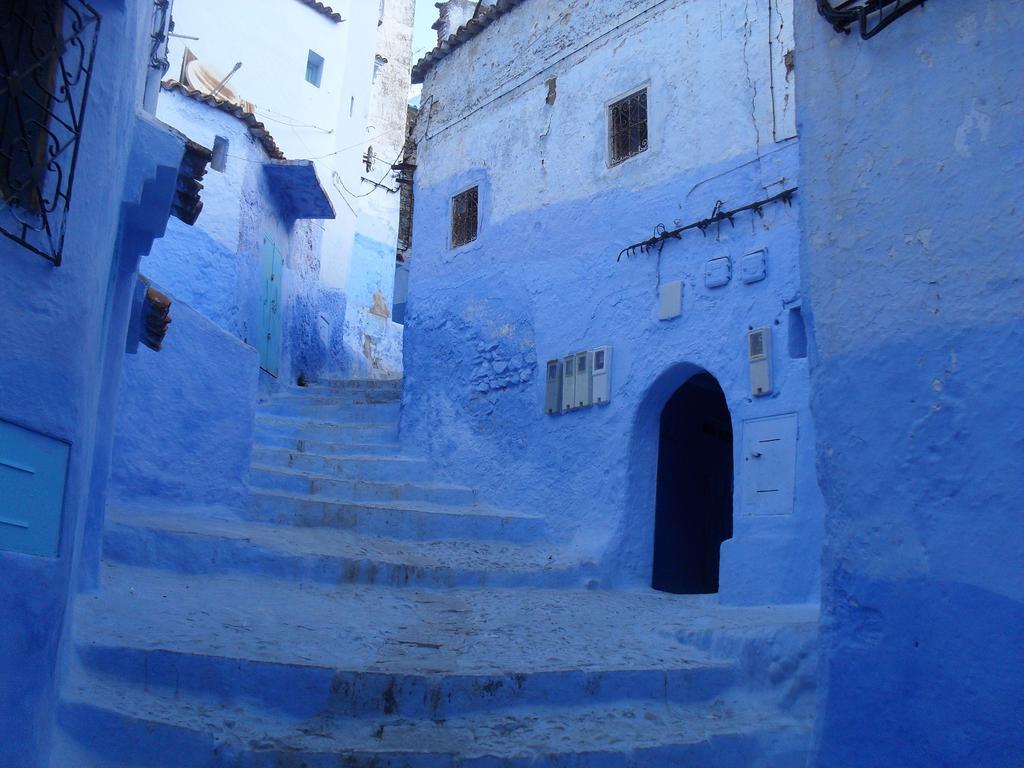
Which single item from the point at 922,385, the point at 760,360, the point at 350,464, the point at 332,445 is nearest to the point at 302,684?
the point at 922,385

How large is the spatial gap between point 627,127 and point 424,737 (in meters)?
6.67

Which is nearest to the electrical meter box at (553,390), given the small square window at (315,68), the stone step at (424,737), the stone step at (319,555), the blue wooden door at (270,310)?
the stone step at (319,555)

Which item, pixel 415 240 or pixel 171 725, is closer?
pixel 171 725

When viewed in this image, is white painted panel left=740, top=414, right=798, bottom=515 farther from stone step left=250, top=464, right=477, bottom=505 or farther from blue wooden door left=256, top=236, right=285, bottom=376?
blue wooden door left=256, top=236, right=285, bottom=376

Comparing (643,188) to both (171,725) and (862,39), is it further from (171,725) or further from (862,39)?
(171,725)

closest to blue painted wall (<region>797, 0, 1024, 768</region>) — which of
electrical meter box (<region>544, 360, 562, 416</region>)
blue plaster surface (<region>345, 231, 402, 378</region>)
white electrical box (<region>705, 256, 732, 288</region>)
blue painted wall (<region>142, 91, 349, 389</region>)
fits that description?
white electrical box (<region>705, 256, 732, 288</region>)

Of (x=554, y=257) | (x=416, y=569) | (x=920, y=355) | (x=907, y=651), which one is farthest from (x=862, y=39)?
(x=554, y=257)

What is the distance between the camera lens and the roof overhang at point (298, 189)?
44.1 feet

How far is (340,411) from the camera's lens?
12000 millimetres

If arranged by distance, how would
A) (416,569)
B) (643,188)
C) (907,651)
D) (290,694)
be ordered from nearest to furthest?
(907,651) → (290,694) → (416,569) → (643,188)

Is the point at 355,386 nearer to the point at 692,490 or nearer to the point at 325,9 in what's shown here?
the point at 692,490

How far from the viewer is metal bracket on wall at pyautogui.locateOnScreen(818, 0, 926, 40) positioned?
4.15m

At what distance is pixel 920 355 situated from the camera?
3.91 metres

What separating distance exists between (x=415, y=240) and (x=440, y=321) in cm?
133
